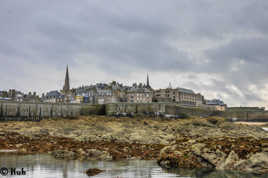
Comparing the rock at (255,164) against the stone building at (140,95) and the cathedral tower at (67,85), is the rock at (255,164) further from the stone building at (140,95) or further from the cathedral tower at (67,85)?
the cathedral tower at (67,85)

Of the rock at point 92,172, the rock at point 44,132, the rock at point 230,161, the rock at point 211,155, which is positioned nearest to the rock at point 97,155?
the rock at point 92,172

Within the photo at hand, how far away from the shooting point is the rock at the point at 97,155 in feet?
60.8

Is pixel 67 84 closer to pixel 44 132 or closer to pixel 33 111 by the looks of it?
pixel 33 111

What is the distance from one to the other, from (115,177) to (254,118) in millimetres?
95534

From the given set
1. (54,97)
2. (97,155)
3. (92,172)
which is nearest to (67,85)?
(54,97)

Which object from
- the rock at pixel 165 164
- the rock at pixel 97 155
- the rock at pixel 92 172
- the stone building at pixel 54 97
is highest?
the stone building at pixel 54 97

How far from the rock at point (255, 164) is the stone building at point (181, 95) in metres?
124

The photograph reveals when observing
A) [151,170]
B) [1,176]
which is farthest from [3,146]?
[151,170]

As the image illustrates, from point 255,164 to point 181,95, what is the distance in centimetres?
13317

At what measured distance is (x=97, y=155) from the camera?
19.4 metres

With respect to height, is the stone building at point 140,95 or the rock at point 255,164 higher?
the stone building at point 140,95

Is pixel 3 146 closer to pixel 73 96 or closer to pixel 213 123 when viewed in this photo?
pixel 213 123

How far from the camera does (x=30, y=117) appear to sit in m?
55.0

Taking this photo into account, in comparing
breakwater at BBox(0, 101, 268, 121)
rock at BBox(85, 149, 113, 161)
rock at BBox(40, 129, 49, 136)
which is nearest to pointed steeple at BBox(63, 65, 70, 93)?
breakwater at BBox(0, 101, 268, 121)
